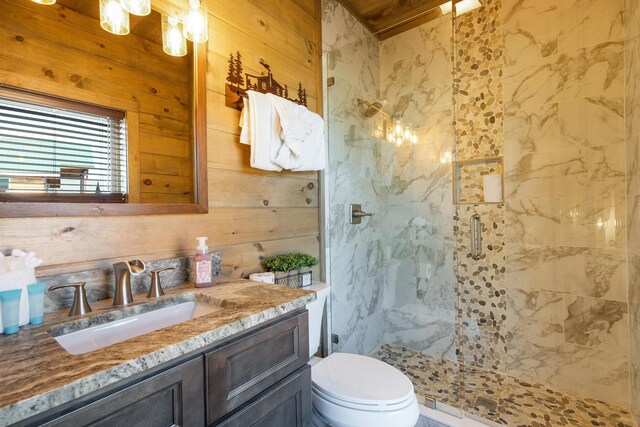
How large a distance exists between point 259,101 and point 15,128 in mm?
835

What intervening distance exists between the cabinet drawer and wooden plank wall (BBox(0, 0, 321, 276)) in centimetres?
55

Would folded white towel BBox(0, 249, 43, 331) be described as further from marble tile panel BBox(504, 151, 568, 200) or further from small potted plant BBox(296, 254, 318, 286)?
marble tile panel BBox(504, 151, 568, 200)

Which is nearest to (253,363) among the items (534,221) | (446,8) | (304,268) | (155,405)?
(155,405)

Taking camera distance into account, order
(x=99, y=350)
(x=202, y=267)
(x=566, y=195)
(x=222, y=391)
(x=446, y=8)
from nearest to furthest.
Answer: (x=99, y=350)
(x=222, y=391)
(x=202, y=267)
(x=566, y=195)
(x=446, y=8)

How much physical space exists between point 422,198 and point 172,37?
1865 mm

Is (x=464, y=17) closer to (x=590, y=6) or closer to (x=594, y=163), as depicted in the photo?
(x=590, y=6)

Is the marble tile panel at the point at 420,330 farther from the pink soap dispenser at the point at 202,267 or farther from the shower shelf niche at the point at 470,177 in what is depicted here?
the pink soap dispenser at the point at 202,267

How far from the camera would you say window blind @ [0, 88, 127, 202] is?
84cm

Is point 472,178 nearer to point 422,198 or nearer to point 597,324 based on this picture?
point 422,198

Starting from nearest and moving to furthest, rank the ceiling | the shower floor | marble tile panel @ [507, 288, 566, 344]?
the shower floor < marble tile panel @ [507, 288, 566, 344] < the ceiling

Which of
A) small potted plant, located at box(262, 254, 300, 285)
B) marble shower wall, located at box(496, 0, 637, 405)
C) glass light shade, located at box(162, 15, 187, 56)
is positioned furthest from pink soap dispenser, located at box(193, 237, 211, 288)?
marble shower wall, located at box(496, 0, 637, 405)

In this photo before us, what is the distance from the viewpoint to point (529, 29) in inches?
78.2

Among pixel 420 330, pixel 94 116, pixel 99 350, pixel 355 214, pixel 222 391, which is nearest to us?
pixel 99 350

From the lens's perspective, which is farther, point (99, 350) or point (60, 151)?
point (60, 151)
